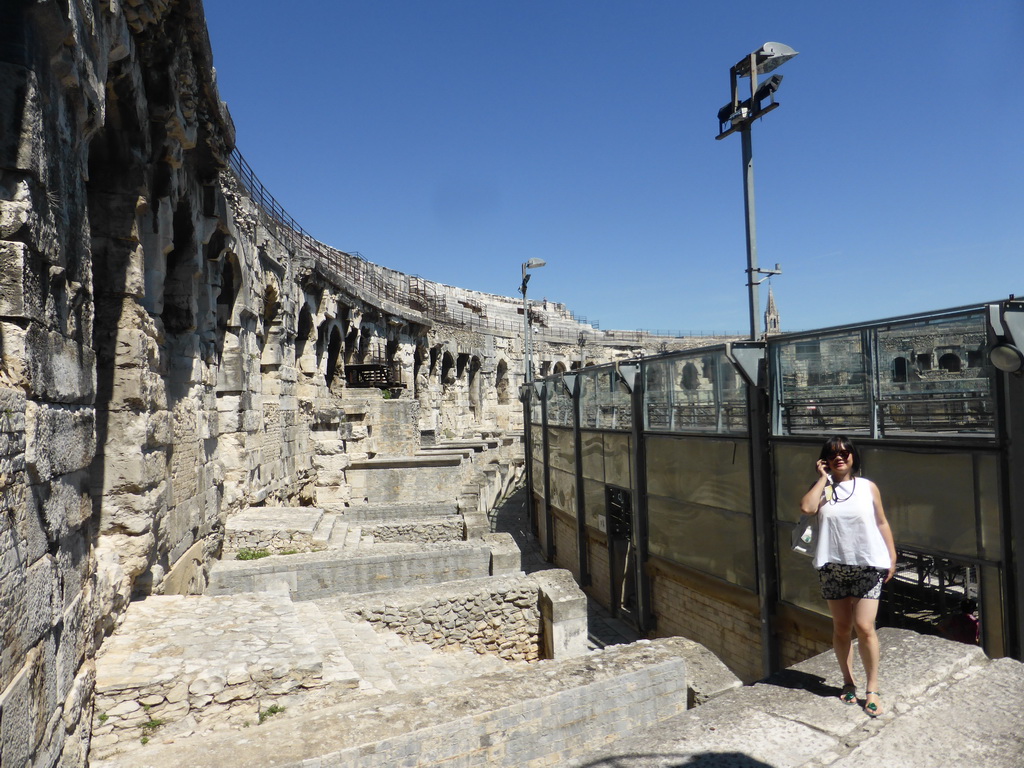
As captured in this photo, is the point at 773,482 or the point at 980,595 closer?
the point at 980,595

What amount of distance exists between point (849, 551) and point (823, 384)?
431 centimetres

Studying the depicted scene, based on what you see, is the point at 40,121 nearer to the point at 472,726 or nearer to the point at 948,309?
the point at 472,726

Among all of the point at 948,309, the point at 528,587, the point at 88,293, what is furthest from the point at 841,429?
the point at 88,293

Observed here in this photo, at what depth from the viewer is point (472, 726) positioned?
12.5ft

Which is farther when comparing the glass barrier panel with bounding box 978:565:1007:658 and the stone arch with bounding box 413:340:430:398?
the stone arch with bounding box 413:340:430:398

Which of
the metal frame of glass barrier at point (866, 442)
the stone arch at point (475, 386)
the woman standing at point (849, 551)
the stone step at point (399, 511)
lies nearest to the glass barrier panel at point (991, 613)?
the metal frame of glass barrier at point (866, 442)

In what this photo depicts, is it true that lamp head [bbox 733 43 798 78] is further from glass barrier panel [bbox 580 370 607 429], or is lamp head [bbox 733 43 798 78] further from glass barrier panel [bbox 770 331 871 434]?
glass barrier panel [bbox 580 370 607 429]

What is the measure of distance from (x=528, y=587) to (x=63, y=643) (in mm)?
5046

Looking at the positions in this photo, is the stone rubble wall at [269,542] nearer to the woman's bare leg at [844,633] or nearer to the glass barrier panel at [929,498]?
the glass barrier panel at [929,498]

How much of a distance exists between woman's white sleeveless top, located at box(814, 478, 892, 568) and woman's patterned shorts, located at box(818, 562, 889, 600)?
3 cm

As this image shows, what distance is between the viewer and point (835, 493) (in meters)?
2.95

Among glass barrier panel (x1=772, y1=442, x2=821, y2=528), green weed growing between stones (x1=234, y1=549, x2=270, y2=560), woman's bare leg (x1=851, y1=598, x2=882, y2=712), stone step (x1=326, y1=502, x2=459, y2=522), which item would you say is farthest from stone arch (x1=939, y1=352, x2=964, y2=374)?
stone step (x1=326, y1=502, x2=459, y2=522)

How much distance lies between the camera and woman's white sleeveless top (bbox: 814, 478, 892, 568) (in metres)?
2.84

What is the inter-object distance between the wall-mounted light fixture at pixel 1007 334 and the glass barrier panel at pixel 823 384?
4.27 ft
